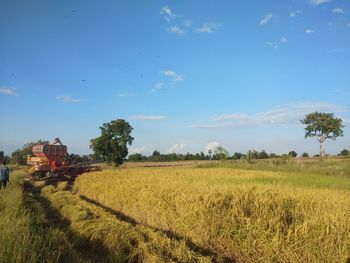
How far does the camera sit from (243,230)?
24.1 ft

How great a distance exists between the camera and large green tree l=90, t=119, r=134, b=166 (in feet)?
157

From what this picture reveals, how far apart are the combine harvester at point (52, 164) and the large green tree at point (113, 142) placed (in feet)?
71.5

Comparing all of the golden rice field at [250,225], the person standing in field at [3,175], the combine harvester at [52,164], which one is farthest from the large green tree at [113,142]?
the golden rice field at [250,225]

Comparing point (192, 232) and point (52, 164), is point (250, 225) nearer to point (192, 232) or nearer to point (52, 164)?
point (192, 232)

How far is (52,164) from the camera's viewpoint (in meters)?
23.5

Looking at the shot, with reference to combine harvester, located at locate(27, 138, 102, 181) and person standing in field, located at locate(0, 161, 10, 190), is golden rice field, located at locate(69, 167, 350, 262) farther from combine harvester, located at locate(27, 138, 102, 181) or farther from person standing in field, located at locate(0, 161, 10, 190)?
combine harvester, located at locate(27, 138, 102, 181)

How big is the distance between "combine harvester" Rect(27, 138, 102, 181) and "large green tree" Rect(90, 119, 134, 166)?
858 inches

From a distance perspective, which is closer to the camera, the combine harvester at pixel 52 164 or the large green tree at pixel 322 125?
the combine harvester at pixel 52 164

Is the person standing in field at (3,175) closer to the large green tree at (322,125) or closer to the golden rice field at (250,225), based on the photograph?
the golden rice field at (250,225)

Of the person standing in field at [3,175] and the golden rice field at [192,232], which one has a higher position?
the person standing in field at [3,175]

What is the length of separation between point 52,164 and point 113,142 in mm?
24292

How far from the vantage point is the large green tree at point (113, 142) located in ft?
157

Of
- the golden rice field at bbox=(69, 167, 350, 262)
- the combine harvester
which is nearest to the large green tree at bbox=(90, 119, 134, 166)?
the combine harvester

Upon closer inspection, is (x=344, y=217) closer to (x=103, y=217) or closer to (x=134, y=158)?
(x=103, y=217)
